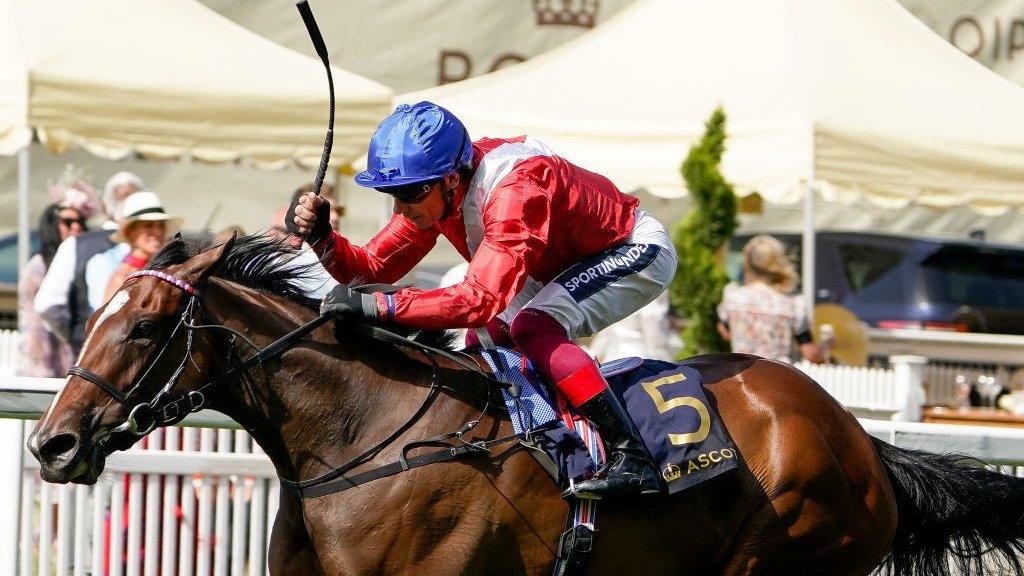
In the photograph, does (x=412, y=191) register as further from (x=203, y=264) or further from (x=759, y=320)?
(x=759, y=320)

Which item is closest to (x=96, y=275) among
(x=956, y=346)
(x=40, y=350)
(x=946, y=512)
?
(x=40, y=350)

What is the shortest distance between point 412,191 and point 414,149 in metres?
0.13

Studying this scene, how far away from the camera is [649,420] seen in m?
4.05

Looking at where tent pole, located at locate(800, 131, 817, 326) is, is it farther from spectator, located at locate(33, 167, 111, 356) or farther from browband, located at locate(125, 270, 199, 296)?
browband, located at locate(125, 270, 199, 296)

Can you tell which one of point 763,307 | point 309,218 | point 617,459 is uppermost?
point 309,218

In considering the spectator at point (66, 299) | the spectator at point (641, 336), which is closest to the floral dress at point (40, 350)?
the spectator at point (66, 299)

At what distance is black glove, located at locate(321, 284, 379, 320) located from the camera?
3.66 meters

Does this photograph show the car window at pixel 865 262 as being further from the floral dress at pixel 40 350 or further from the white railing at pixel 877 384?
the floral dress at pixel 40 350

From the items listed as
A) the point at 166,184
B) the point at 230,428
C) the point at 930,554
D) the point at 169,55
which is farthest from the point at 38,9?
the point at 930,554

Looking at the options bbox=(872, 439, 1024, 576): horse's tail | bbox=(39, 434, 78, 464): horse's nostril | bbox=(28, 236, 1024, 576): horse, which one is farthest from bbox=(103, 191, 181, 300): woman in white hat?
bbox=(872, 439, 1024, 576): horse's tail

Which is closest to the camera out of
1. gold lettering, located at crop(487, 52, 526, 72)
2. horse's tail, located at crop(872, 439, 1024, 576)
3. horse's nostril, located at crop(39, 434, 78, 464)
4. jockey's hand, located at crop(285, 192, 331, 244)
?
horse's nostril, located at crop(39, 434, 78, 464)

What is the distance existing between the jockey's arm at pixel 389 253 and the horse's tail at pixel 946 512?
64.8 inches

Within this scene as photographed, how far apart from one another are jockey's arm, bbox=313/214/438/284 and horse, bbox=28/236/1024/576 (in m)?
0.38

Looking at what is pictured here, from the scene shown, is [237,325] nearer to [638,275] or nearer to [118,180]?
[638,275]
